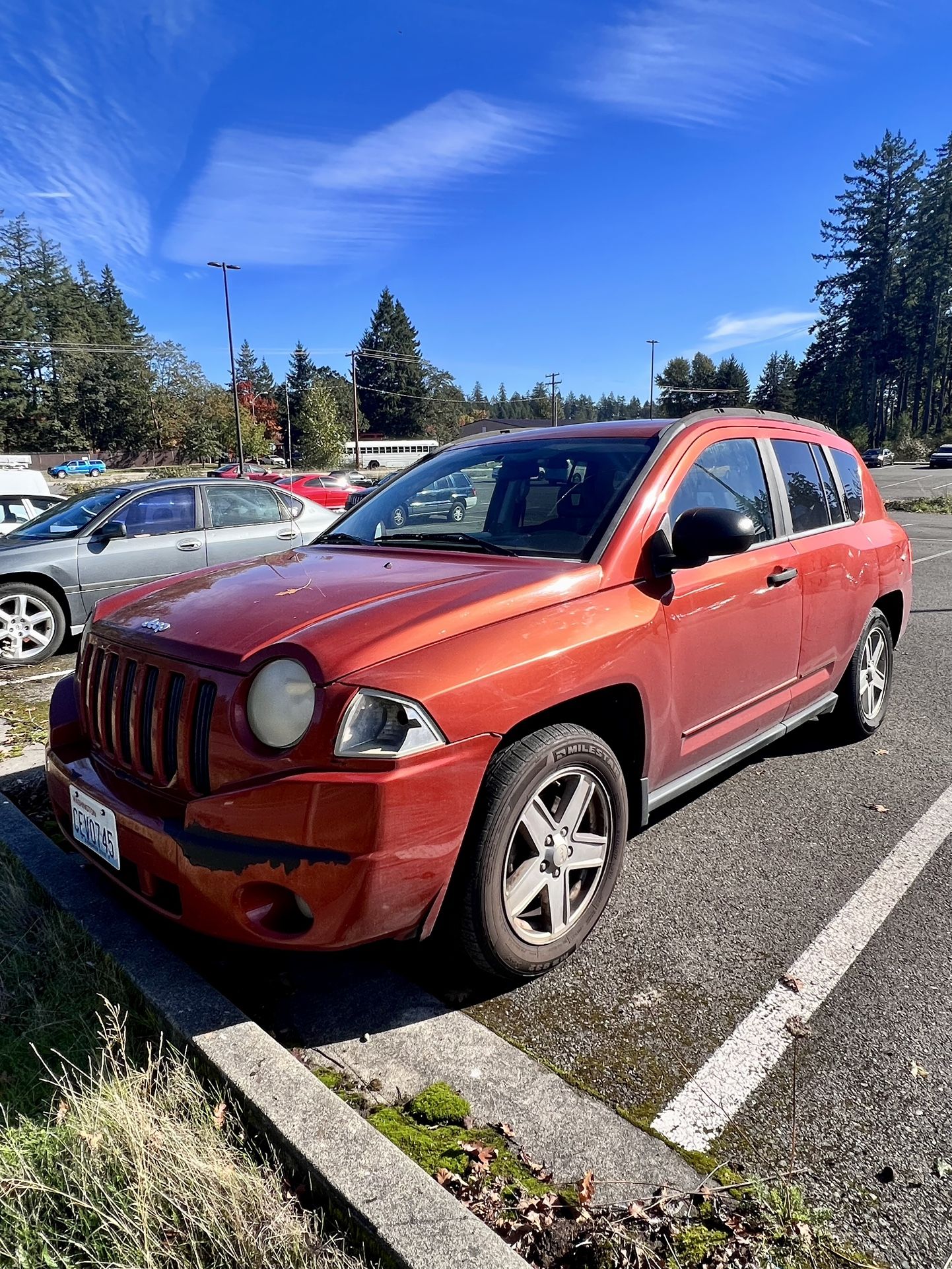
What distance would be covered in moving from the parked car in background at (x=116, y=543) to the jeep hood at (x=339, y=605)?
13.1 ft

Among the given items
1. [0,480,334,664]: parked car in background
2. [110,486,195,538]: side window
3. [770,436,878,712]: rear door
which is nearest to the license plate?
[770,436,878,712]: rear door

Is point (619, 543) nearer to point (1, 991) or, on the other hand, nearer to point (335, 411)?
point (1, 991)

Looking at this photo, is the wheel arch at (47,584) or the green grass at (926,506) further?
the green grass at (926,506)

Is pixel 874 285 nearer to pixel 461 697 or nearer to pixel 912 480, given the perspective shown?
pixel 912 480

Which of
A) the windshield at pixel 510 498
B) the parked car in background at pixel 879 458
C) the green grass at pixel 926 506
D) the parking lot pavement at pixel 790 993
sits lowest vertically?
the parking lot pavement at pixel 790 993

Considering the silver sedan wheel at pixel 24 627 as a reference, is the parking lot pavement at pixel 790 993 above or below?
below

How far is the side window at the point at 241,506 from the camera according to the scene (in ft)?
26.8

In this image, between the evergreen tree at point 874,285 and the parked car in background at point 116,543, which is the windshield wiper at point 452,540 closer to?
the parked car in background at point 116,543

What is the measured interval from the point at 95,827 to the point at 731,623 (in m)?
2.42

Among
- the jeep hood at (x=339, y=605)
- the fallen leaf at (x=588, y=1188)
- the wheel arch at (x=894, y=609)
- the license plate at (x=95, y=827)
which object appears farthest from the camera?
the wheel arch at (x=894, y=609)

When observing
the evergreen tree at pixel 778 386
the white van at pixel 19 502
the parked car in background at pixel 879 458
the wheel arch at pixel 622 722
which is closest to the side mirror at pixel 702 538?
the wheel arch at pixel 622 722

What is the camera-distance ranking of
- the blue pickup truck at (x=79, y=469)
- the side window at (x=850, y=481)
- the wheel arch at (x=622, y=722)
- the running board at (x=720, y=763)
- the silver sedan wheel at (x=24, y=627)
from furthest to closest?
1. the blue pickup truck at (x=79, y=469)
2. the silver sedan wheel at (x=24, y=627)
3. the side window at (x=850, y=481)
4. the running board at (x=720, y=763)
5. the wheel arch at (x=622, y=722)

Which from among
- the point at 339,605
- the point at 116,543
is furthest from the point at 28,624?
the point at 339,605

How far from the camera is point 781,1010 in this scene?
248 cm
